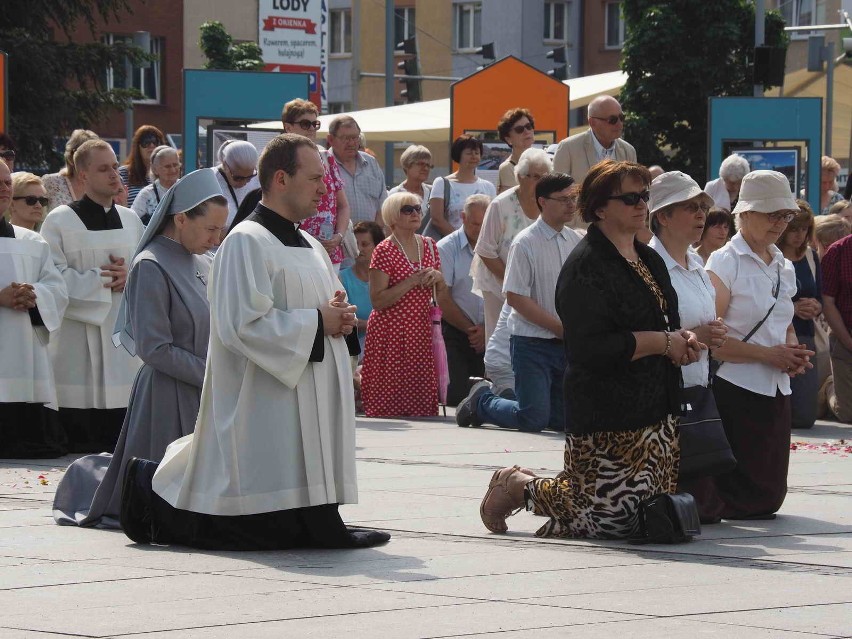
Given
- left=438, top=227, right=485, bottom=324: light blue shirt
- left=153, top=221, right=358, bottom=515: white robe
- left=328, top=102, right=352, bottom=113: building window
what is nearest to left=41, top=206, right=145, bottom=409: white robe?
left=438, top=227, right=485, bottom=324: light blue shirt

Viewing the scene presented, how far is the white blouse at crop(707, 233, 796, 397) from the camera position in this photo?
953 centimetres

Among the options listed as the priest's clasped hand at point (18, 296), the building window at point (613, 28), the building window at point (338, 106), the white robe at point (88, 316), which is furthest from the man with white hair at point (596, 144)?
the building window at point (338, 106)

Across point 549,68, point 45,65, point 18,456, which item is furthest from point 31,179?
point 549,68

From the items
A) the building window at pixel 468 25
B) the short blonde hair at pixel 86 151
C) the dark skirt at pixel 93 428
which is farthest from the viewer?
the building window at pixel 468 25

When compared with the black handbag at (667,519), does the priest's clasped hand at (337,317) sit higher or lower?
higher

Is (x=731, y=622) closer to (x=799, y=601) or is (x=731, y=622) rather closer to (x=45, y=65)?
(x=799, y=601)

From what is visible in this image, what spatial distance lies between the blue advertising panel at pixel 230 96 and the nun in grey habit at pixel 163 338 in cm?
811

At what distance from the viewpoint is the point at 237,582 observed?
Result: 23.5 ft

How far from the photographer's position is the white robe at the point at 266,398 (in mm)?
7938

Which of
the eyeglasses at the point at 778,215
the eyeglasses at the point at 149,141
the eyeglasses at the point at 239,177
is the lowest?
the eyeglasses at the point at 778,215

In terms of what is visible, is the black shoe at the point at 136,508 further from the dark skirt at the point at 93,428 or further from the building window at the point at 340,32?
the building window at the point at 340,32

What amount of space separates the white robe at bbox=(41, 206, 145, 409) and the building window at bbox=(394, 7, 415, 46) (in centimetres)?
5977

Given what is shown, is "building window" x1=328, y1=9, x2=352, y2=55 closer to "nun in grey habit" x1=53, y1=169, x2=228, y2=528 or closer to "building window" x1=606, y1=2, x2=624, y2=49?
"building window" x1=606, y1=2, x2=624, y2=49

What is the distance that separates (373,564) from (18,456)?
17.2 ft
